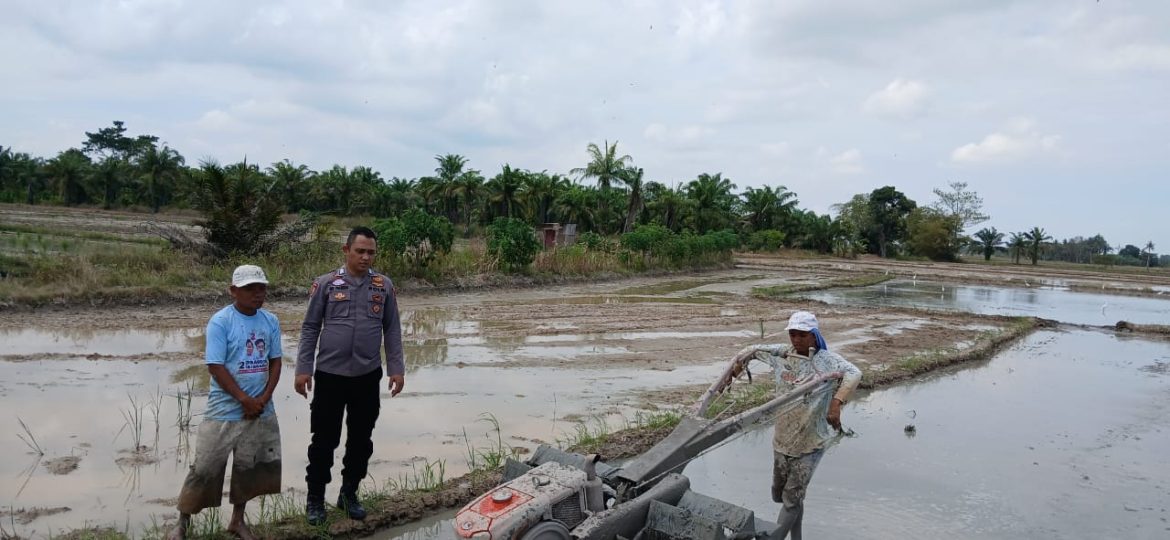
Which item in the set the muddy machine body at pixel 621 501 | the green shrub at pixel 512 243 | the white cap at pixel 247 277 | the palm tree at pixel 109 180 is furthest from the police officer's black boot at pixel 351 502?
the palm tree at pixel 109 180

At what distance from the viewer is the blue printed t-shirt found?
3.71m

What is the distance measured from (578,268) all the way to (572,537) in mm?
20608

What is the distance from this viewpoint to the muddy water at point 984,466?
499cm

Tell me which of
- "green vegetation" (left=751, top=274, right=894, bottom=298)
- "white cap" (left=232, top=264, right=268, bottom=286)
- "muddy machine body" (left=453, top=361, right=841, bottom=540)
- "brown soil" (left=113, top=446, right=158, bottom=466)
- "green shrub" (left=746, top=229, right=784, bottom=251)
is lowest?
"brown soil" (left=113, top=446, right=158, bottom=466)

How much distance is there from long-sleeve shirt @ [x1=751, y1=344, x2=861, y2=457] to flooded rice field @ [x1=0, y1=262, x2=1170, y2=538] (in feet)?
3.11

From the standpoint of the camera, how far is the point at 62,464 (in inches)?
197

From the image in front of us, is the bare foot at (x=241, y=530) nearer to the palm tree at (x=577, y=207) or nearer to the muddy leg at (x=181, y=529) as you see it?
the muddy leg at (x=181, y=529)

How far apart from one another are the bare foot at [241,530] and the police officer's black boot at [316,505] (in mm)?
317

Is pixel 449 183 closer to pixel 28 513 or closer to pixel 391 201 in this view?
pixel 391 201

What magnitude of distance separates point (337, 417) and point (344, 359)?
0.35 meters

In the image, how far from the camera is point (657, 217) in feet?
163

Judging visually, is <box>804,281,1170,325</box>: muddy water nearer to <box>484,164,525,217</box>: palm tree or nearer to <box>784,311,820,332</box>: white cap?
<box>784,311,820,332</box>: white cap

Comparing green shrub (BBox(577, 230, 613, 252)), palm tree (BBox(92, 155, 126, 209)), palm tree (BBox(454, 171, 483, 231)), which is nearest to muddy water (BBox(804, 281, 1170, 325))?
green shrub (BBox(577, 230, 613, 252))

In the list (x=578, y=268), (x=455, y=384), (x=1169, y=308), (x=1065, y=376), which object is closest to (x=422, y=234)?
(x=578, y=268)
